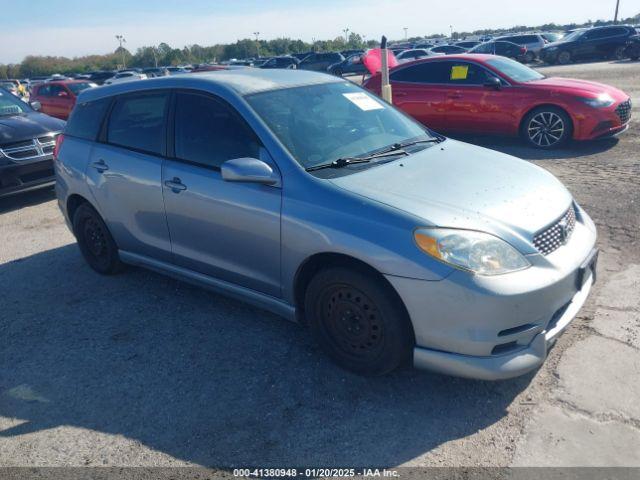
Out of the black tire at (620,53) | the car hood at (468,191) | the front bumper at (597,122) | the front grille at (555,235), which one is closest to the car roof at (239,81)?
the car hood at (468,191)

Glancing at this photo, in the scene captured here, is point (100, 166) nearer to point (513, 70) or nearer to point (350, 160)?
point (350, 160)

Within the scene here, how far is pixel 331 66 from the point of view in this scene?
31.7m

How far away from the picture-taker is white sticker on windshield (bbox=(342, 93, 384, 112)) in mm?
4289

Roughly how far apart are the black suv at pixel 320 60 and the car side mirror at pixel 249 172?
31441 millimetres

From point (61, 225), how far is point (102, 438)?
460cm

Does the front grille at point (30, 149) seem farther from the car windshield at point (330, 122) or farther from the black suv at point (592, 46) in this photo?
the black suv at point (592, 46)

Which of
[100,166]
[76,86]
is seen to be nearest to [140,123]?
[100,166]

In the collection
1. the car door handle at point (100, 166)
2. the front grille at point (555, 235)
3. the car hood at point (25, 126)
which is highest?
the car door handle at point (100, 166)

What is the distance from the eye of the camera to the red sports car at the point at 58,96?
50.8 ft

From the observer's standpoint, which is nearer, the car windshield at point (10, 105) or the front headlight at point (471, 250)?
the front headlight at point (471, 250)

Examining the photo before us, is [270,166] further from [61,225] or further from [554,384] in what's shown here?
[61,225]

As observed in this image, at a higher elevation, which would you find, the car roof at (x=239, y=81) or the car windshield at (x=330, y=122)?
the car roof at (x=239, y=81)

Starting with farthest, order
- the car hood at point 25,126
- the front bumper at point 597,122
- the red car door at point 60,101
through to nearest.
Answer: the red car door at point 60,101 < the front bumper at point 597,122 < the car hood at point 25,126

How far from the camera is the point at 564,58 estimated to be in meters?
27.6
